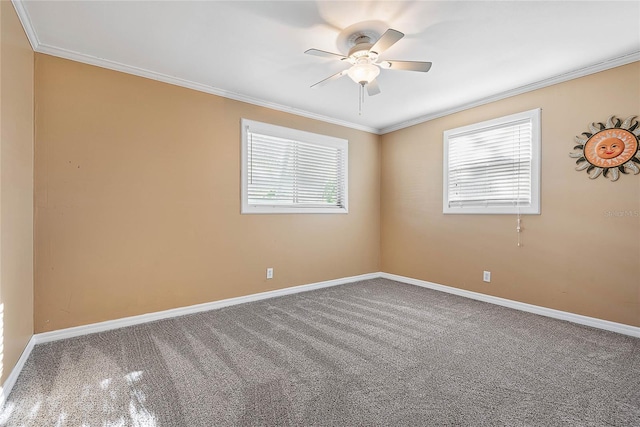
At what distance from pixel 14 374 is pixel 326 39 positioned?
324 centimetres

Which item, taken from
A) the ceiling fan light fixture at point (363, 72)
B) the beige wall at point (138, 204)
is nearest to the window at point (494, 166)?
the ceiling fan light fixture at point (363, 72)

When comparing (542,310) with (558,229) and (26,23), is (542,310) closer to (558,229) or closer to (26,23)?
(558,229)

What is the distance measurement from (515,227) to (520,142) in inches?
38.8

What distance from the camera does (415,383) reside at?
1.96 meters

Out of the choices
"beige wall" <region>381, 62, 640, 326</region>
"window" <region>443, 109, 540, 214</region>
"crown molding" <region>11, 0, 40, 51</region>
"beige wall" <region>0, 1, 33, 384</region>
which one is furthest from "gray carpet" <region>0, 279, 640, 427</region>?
"crown molding" <region>11, 0, 40, 51</region>

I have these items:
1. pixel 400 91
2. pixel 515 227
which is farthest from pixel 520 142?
pixel 400 91

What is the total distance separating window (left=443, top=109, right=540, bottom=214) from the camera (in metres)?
3.37

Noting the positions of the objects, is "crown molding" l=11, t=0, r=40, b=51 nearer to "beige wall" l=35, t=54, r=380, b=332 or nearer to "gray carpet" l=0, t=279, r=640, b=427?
"beige wall" l=35, t=54, r=380, b=332

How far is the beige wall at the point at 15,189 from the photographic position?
1.80 metres

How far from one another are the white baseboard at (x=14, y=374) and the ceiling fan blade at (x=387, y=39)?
3166 millimetres

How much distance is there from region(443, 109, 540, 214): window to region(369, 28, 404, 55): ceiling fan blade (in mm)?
2260

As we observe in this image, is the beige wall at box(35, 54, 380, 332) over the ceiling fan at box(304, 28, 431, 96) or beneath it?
beneath

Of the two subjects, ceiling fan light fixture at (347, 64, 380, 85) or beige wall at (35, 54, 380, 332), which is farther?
beige wall at (35, 54, 380, 332)

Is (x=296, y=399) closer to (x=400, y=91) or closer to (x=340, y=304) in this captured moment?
(x=340, y=304)
